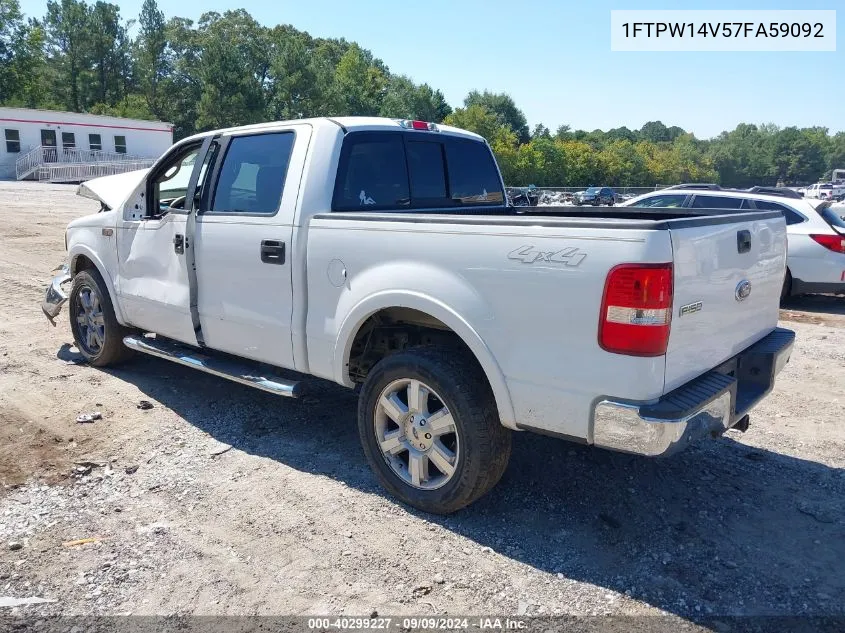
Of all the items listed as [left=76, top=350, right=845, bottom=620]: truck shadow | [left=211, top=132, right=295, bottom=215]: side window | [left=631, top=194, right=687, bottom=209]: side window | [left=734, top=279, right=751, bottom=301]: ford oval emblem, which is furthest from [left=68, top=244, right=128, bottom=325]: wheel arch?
[left=631, top=194, right=687, bottom=209]: side window

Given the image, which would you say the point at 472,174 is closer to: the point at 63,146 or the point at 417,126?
the point at 417,126

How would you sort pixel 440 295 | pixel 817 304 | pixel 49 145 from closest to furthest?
1. pixel 440 295
2. pixel 817 304
3. pixel 49 145

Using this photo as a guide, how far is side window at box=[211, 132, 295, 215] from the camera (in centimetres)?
439

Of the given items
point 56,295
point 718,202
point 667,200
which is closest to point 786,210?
point 718,202

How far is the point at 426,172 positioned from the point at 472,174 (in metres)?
0.55

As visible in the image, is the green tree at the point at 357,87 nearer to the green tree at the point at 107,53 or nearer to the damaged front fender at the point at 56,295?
the green tree at the point at 107,53

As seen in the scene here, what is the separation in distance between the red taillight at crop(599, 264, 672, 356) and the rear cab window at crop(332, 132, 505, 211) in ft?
6.43

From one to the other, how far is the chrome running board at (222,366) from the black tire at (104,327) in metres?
0.19

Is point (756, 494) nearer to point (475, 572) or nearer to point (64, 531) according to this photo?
point (475, 572)

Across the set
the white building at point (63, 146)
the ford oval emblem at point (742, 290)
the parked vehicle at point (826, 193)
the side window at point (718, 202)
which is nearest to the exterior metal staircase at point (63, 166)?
the white building at point (63, 146)

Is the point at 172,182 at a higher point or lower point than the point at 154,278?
higher

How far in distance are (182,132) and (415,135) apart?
201 ft

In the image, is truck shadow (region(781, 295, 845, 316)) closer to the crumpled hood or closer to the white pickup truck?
the white pickup truck

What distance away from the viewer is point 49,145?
39250mm
